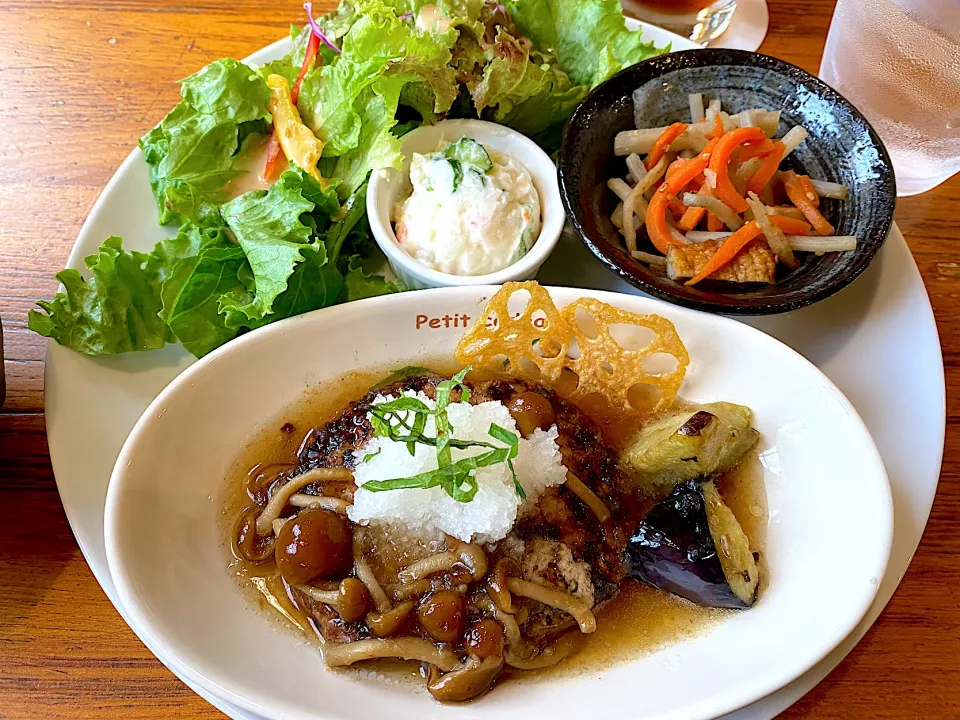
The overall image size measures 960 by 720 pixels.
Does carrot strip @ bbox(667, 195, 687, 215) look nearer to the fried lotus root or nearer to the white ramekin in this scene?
the white ramekin

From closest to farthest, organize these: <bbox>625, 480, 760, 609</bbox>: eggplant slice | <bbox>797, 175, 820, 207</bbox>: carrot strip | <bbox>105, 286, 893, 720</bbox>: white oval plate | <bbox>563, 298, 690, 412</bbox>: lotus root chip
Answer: <bbox>105, 286, 893, 720</bbox>: white oval plate < <bbox>625, 480, 760, 609</bbox>: eggplant slice < <bbox>563, 298, 690, 412</bbox>: lotus root chip < <bbox>797, 175, 820, 207</bbox>: carrot strip

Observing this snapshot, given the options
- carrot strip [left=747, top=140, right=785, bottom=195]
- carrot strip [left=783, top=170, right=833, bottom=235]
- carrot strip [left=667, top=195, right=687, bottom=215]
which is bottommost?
carrot strip [left=667, top=195, right=687, bottom=215]

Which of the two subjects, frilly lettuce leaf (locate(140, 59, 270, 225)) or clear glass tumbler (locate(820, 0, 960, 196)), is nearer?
clear glass tumbler (locate(820, 0, 960, 196))

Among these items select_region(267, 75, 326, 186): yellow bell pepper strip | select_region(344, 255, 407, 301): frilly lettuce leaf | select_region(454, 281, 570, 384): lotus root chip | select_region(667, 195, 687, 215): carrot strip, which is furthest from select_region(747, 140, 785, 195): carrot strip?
select_region(267, 75, 326, 186): yellow bell pepper strip

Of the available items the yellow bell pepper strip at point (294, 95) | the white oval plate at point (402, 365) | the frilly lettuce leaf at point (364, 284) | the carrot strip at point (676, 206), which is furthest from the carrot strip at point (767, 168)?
the yellow bell pepper strip at point (294, 95)

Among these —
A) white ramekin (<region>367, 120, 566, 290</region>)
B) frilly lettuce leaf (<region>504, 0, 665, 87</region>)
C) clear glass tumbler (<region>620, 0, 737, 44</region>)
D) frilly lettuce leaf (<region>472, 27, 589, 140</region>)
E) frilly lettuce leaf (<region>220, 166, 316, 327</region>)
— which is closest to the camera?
frilly lettuce leaf (<region>220, 166, 316, 327</region>)

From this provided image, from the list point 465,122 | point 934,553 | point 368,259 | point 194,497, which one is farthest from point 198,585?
point 934,553
